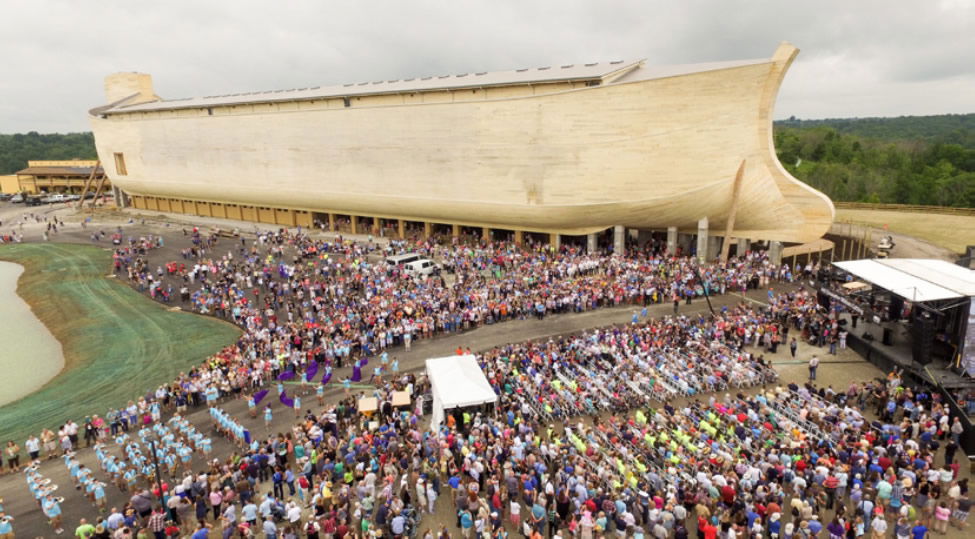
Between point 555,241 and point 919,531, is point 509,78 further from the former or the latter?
point 919,531

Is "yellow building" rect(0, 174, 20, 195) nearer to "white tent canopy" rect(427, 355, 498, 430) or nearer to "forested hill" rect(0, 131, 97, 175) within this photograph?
"forested hill" rect(0, 131, 97, 175)

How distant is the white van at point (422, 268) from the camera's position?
32.7 m

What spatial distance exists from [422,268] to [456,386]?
18.2 m

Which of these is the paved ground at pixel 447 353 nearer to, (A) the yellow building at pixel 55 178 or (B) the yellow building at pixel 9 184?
(A) the yellow building at pixel 55 178

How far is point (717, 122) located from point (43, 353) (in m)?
36.1

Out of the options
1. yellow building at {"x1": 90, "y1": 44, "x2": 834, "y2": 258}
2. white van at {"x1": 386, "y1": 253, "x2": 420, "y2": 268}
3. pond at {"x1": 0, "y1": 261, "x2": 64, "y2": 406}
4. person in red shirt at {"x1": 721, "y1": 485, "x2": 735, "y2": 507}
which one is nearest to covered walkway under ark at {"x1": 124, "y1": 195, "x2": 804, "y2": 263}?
yellow building at {"x1": 90, "y1": 44, "x2": 834, "y2": 258}

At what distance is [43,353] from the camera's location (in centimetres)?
2747

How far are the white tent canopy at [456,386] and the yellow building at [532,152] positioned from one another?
21.0 metres

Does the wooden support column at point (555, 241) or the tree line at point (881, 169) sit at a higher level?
the tree line at point (881, 169)

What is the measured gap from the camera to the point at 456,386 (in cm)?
1589

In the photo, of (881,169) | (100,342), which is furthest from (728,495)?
(881,169)

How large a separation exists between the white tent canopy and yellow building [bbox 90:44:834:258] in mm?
21044

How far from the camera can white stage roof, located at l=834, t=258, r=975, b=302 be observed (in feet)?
56.8

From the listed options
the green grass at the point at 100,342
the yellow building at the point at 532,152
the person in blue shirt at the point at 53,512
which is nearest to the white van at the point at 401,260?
the yellow building at the point at 532,152
